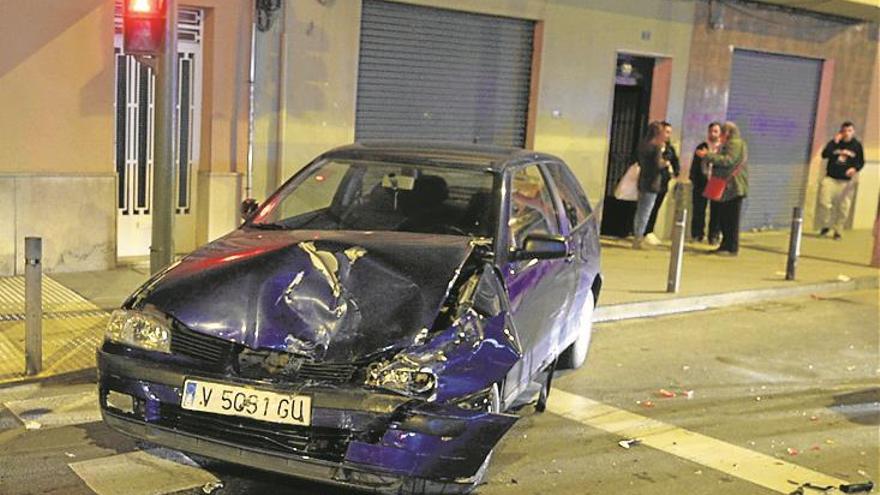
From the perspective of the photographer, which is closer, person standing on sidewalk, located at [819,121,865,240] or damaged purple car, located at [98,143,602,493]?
damaged purple car, located at [98,143,602,493]

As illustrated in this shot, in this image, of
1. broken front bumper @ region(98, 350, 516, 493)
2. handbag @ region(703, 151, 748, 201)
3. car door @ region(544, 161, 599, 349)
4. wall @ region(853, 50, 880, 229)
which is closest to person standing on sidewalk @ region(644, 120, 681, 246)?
handbag @ region(703, 151, 748, 201)

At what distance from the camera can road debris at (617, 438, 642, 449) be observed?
594 cm

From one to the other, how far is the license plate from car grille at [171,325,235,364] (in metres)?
0.15

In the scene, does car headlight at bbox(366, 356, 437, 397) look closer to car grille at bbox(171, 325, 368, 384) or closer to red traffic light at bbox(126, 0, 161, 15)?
car grille at bbox(171, 325, 368, 384)

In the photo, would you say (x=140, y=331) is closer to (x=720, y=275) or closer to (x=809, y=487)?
(x=809, y=487)

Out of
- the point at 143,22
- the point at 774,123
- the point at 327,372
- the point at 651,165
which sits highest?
the point at 143,22

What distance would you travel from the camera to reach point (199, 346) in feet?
14.7

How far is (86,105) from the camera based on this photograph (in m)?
9.38

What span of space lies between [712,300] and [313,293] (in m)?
7.21

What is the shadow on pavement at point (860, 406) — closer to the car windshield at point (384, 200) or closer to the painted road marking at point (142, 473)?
the car windshield at point (384, 200)

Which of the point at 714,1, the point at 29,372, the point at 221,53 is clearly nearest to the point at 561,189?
the point at 29,372

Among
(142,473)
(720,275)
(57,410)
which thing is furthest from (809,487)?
(720,275)

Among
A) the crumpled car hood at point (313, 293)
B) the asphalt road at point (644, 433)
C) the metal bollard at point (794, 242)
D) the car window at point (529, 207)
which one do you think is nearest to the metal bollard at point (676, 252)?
the asphalt road at point (644, 433)

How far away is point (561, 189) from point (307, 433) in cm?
335
